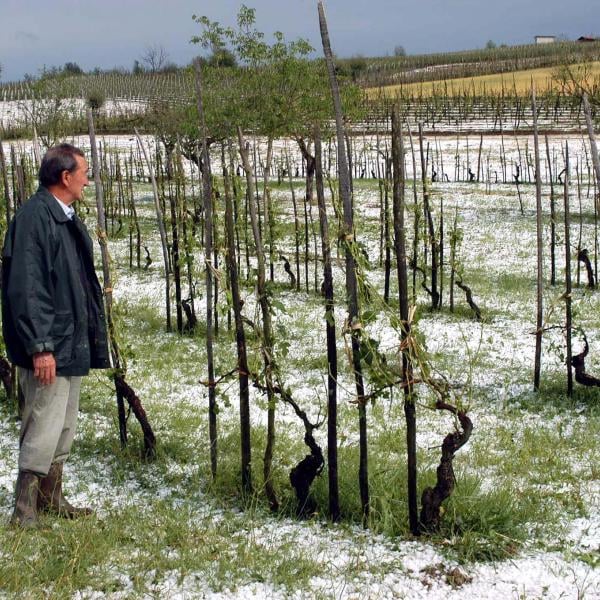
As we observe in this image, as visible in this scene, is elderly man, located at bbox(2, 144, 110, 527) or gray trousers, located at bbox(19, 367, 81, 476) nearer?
elderly man, located at bbox(2, 144, 110, 527)

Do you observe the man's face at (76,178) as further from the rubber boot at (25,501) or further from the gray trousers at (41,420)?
the rubber boot at (25,501)

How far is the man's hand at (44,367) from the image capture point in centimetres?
354

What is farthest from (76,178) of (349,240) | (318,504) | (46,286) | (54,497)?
(318,504)

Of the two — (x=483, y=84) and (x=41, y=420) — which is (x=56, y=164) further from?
(x=483, y=84)

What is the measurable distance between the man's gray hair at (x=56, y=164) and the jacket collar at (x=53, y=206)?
0.19 feet

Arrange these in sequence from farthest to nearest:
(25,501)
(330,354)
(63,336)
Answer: (330,354) < (25,501) < (63,336)

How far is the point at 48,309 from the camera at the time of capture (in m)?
3.60

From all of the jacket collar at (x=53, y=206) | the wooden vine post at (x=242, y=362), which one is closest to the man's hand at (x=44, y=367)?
the jacket collar at (x=53, y=206)

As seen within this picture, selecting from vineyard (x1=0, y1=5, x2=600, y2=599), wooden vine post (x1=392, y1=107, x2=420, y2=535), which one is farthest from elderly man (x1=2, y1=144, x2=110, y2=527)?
wooden vine post (x1=392, y1=107, x2=420, y2=535)

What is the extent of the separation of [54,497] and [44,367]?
2.60 ft

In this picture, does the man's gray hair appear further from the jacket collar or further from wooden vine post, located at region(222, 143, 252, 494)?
wooden vine post, located at region(222, 143, 252, 494)

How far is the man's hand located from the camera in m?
3.54

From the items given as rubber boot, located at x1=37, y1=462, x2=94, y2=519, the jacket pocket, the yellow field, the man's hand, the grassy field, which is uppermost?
the yellow field

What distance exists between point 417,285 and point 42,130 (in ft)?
55.1
